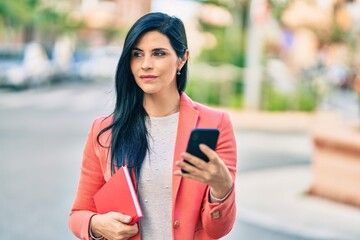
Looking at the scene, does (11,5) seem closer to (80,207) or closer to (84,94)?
(84,94)

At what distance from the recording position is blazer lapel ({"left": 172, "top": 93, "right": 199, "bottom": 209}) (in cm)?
218

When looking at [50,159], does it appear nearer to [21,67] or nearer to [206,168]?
[206,168]

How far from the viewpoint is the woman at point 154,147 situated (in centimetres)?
219

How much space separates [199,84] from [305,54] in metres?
35.0

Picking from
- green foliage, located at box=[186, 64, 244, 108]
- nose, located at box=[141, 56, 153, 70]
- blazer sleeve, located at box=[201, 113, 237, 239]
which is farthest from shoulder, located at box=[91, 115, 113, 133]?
green foliage, located at box=[186, 64, 244, 108]

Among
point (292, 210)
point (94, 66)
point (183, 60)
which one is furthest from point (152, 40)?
point (94, 66)

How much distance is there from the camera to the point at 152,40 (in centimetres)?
221

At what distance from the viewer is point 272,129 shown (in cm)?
1783

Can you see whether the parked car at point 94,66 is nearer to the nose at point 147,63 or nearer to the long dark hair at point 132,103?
the long dark hair at point 132,103

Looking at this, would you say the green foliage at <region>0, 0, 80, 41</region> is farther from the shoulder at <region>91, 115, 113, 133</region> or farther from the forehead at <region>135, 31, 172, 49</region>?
the forehead at <region>135, 31, 172, 49</region>

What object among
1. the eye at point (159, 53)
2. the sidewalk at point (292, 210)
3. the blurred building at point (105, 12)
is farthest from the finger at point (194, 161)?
the blurred building at point (105, 12)

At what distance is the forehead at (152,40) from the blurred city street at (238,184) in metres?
0.43

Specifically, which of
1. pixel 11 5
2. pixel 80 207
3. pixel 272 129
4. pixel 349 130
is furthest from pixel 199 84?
pixel 11 5

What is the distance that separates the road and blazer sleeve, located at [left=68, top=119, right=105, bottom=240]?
34 cm
